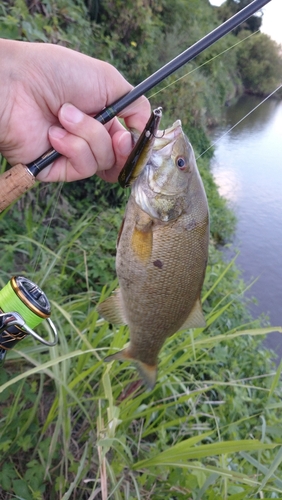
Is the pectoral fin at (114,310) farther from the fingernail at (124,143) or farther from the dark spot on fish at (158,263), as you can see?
the fingernail at (124,143)

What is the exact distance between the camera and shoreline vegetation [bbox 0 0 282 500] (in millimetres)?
1531

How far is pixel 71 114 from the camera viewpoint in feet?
4.42

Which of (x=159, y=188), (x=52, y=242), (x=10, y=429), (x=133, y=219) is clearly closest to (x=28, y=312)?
(x=133, y=219)

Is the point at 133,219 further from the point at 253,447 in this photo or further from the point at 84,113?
the point at 253,447

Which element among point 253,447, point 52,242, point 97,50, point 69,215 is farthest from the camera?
point 97,50

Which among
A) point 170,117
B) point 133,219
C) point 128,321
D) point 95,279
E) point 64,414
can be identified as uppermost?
point 133,219

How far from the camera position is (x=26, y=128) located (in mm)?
1436

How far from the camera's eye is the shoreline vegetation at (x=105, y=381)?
1531mm

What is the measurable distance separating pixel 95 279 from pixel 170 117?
6943 millimetres

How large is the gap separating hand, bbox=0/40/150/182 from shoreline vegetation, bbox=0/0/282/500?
1.09 ft

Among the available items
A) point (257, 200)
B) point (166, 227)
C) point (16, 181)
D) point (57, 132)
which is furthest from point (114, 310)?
point (257, 200)

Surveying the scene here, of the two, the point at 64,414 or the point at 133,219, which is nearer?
the point at 133,219

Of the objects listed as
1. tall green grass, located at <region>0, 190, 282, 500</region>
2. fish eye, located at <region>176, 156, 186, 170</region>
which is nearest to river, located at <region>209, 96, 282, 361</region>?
tall green grass, located at <region>0, 190, 282, 500</region>

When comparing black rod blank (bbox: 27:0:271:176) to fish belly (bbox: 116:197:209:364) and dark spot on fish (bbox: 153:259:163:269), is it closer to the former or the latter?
fish belly (bbox: 116:197:209:364)
